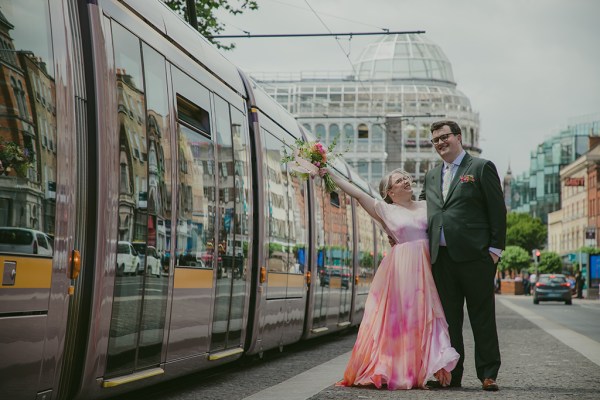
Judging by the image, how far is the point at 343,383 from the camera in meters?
9.04

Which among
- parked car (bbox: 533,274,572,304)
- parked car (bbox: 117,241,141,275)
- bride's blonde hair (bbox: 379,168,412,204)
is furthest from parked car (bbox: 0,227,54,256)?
parked car (bbox: 533,274,572,304)

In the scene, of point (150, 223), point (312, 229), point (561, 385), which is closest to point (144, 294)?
point (150, 223)

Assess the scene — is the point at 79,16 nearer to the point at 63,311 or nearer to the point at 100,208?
the point at 100,208

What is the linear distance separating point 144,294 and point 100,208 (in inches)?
45.7

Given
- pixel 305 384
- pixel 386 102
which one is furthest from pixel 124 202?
pixel 386 102

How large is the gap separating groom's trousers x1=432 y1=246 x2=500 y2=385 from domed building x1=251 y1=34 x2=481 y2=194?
11195 centimetres

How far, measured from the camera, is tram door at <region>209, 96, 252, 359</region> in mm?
9891

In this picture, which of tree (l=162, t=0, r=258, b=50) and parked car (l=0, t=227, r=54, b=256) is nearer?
parked car (l=0, t=227, r=54, b=256)

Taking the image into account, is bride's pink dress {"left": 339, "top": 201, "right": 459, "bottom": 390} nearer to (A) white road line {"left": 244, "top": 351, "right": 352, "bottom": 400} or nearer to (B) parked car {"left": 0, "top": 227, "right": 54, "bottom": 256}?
(A) white road line {"left": 244, "top": 351, "right": 352, "bottom": 400}

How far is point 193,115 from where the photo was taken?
9.04 meters

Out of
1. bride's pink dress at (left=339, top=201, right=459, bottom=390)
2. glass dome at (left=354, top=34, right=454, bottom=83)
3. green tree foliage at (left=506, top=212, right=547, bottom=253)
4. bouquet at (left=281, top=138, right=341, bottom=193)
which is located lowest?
bride's pink dress at (left=339, top=201, right=459, bottom=390)

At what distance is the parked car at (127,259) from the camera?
6941mm

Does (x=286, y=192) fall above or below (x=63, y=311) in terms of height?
above

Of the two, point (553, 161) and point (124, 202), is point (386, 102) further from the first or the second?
point (124, 202)
